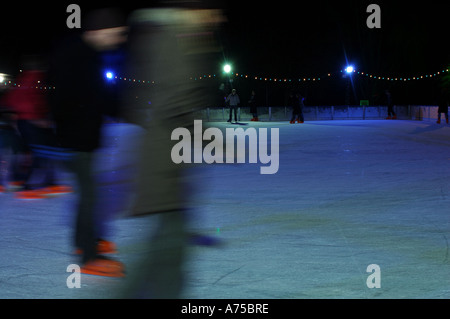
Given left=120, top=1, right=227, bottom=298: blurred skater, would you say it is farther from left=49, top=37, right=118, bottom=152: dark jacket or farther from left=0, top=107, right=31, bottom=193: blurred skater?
left=0, top=107, right=31, bottom=193: blurred skater

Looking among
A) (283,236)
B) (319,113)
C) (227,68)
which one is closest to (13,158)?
(283,236)

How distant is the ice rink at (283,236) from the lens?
376 cm

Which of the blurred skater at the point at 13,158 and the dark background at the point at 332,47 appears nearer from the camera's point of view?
the blurred skater at the point at 13,158

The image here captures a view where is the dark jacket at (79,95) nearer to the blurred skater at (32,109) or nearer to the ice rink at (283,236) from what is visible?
the ice rink at (283,236)

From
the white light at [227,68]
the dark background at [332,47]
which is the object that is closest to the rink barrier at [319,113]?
the dark background at [332,47]

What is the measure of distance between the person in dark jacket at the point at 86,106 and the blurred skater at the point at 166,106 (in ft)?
4.03

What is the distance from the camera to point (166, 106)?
2795 millimetres

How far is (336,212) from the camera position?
20.7ft

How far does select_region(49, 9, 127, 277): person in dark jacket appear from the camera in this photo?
402 centimetres

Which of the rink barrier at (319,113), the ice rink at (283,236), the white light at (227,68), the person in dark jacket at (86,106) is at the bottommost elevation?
the ice rink at (283,236)

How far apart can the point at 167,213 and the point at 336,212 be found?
381 centimetres

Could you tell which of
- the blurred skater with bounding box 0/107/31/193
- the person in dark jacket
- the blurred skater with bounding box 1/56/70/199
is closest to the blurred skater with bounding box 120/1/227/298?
the person in dark jacket

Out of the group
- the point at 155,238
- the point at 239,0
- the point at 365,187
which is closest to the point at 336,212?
the point at 365,187

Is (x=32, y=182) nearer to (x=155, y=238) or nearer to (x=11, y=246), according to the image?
(x=11, y=246)
